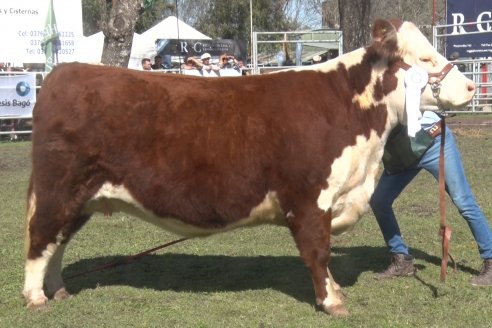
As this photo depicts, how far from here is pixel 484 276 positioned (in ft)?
19.2

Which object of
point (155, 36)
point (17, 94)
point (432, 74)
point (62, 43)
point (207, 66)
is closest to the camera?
point (432, 74)

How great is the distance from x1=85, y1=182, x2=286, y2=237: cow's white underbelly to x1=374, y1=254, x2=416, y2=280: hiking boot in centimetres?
121

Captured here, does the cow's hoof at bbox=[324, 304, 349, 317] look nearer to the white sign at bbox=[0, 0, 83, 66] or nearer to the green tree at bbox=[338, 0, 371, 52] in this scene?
the green tree at bbox=[338, 0, 371, 52]

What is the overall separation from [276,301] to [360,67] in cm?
176

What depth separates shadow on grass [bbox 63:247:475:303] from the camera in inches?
236

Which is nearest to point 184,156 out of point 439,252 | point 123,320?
point 123,320

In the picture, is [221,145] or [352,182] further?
[352,182]

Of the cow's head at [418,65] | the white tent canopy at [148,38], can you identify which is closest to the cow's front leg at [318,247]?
the cow's head at [418,65]

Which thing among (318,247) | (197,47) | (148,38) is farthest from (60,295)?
(148,38)

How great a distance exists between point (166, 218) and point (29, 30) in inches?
604

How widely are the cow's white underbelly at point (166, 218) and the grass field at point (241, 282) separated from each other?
563 millimetres

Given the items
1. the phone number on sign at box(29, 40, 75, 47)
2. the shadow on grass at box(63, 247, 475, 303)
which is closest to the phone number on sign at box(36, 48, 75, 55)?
the phone number on sign at box(29, 40, 75, 47)

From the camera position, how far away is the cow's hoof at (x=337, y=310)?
5.13 meters

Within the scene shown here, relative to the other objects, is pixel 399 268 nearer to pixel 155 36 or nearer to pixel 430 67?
pixel 430 67
